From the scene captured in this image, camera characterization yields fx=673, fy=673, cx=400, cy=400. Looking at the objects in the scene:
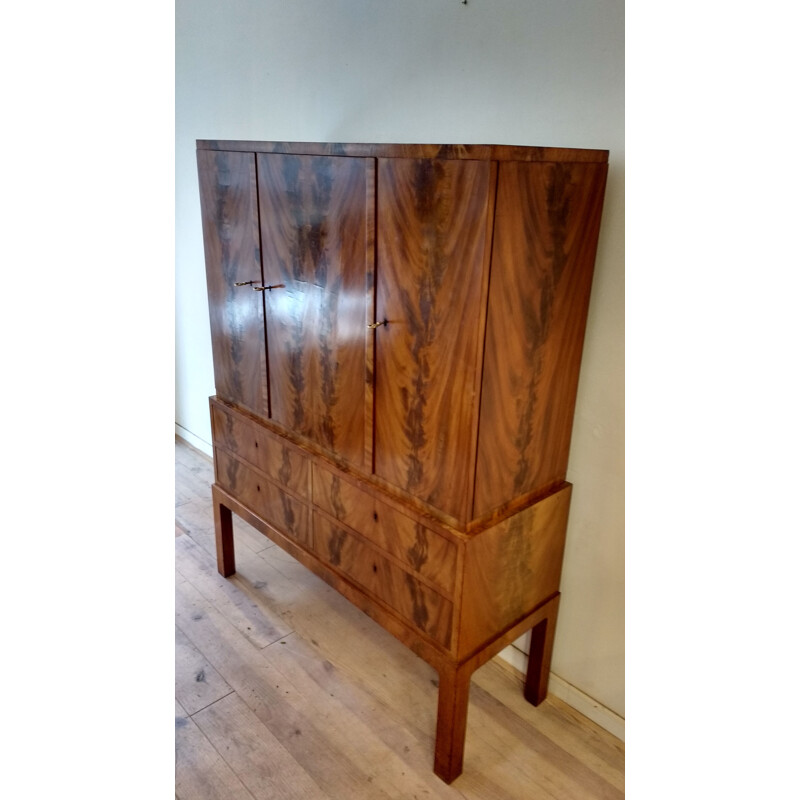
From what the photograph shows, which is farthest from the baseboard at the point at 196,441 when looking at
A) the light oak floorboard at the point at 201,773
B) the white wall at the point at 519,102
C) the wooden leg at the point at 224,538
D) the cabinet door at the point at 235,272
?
the light oak floorboard at the point at 201,773

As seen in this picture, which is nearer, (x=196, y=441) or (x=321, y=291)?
(x=321, y=291)

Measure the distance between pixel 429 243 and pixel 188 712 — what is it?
1.48 meters

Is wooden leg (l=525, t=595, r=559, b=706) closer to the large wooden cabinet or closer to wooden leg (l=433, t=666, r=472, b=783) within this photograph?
the large wooden cabinet

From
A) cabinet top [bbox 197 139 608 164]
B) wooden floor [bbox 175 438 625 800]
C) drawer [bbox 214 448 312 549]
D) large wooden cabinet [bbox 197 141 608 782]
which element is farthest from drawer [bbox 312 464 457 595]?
cabinet top [bbox 197 139 608 164]

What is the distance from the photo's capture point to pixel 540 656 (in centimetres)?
194

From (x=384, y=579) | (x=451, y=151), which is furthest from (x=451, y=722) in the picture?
(x=451, y=151)

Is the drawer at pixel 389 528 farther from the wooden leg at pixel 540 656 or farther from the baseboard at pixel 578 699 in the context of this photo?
the baseboard at pixel 578 699

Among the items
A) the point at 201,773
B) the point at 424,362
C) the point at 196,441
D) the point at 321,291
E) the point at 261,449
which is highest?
the point at 321,291

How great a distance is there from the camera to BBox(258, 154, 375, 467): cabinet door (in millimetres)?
1627

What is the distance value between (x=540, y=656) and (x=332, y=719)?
24.4 inches

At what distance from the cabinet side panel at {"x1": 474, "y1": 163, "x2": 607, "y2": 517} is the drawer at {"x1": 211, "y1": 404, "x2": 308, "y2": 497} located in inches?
26.7

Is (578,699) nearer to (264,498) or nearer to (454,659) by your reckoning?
(454,659)

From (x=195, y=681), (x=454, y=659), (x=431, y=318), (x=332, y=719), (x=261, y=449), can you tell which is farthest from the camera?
(x=261, y=449)
